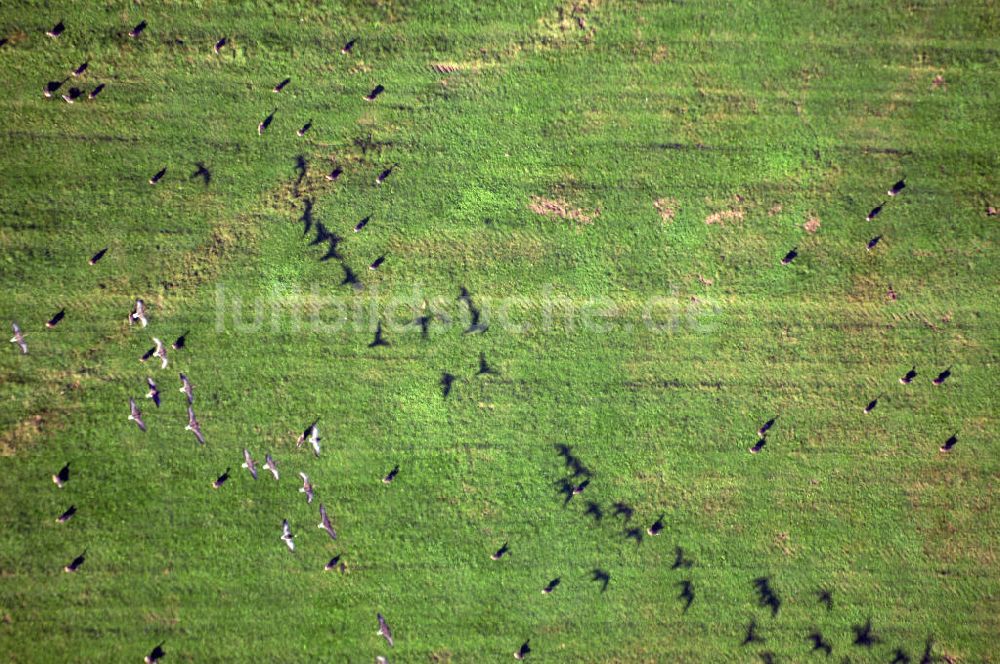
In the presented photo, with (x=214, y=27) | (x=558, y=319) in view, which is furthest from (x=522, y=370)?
(x=214, y=27)

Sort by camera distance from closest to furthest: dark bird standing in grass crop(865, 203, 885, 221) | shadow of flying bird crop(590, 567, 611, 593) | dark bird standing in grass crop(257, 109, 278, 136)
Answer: dark bird standing in grass crop(257, 109, 278, 136) < shadow of flying bird crop(590, 567, 611, 593) < dark bird standing in grass crop(865, 203, 885, 221)

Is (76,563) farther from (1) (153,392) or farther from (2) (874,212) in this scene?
(2) (874,212)

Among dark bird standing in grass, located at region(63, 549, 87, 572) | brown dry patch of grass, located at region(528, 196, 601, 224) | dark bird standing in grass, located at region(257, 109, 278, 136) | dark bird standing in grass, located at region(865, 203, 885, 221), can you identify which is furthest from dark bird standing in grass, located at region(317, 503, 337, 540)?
dark bird standing in grass, located at region(865, 203, 885, 221)

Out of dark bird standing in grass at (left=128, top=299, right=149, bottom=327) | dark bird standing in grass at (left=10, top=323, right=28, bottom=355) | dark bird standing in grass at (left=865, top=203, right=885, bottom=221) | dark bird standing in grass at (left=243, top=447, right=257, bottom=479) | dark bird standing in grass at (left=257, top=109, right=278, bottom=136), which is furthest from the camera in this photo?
dark bird standing in grass at (left=865, top=203, right=885, bottom=221)

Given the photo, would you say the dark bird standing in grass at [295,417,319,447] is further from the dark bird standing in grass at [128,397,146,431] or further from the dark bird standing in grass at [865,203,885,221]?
the dark bird standing in grass at [865,203,885,221]

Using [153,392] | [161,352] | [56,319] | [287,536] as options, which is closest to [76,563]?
[153,392]

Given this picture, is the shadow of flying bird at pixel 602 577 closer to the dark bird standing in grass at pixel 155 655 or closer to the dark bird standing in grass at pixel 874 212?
the dark bird standing in grass at pixel 155 655

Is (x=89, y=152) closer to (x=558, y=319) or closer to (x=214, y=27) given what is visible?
(x=214, y=27)
